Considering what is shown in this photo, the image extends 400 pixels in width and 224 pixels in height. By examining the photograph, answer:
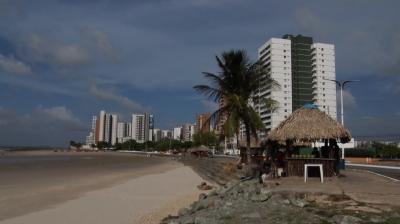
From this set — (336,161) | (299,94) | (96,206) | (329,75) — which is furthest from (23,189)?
(299,94)

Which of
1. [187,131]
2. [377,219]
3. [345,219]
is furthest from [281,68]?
[187,131]

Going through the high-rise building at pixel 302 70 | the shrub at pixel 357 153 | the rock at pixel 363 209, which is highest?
the high-rise building at pixel 302 70

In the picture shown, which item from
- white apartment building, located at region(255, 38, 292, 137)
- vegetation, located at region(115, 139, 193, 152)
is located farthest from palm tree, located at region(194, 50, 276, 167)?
vegetation, located at region(115, 139, 193, 152)

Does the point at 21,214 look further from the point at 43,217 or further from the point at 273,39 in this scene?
the point at 273,39

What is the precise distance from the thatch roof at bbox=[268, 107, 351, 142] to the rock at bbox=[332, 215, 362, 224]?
25.2ft

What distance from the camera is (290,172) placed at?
1546 centimetres

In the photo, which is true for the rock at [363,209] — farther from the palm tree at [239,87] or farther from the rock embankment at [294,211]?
the palm tree at [239,87]

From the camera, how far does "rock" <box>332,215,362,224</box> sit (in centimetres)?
709

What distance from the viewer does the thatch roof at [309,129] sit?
14938mm

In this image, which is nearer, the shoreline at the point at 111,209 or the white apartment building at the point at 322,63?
the shoreline at the point at 111,209

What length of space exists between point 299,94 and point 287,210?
259ft

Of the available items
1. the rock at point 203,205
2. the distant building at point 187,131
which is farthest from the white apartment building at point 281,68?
the distant building at point 187,131

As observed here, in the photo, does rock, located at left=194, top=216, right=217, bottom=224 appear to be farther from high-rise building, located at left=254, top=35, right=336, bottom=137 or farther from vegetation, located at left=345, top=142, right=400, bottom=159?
high-rise building, located at left=254, top=35, right=336, bottom=137

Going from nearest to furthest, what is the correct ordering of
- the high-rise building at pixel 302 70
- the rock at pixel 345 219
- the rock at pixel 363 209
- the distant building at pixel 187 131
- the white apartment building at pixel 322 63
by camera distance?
the rock at pixel 345 219
the rock at pixel 363 209
the white apartment building at pixel 322 63
the high-rise building at pixel 302 70
the distant building at pixel 187 131
